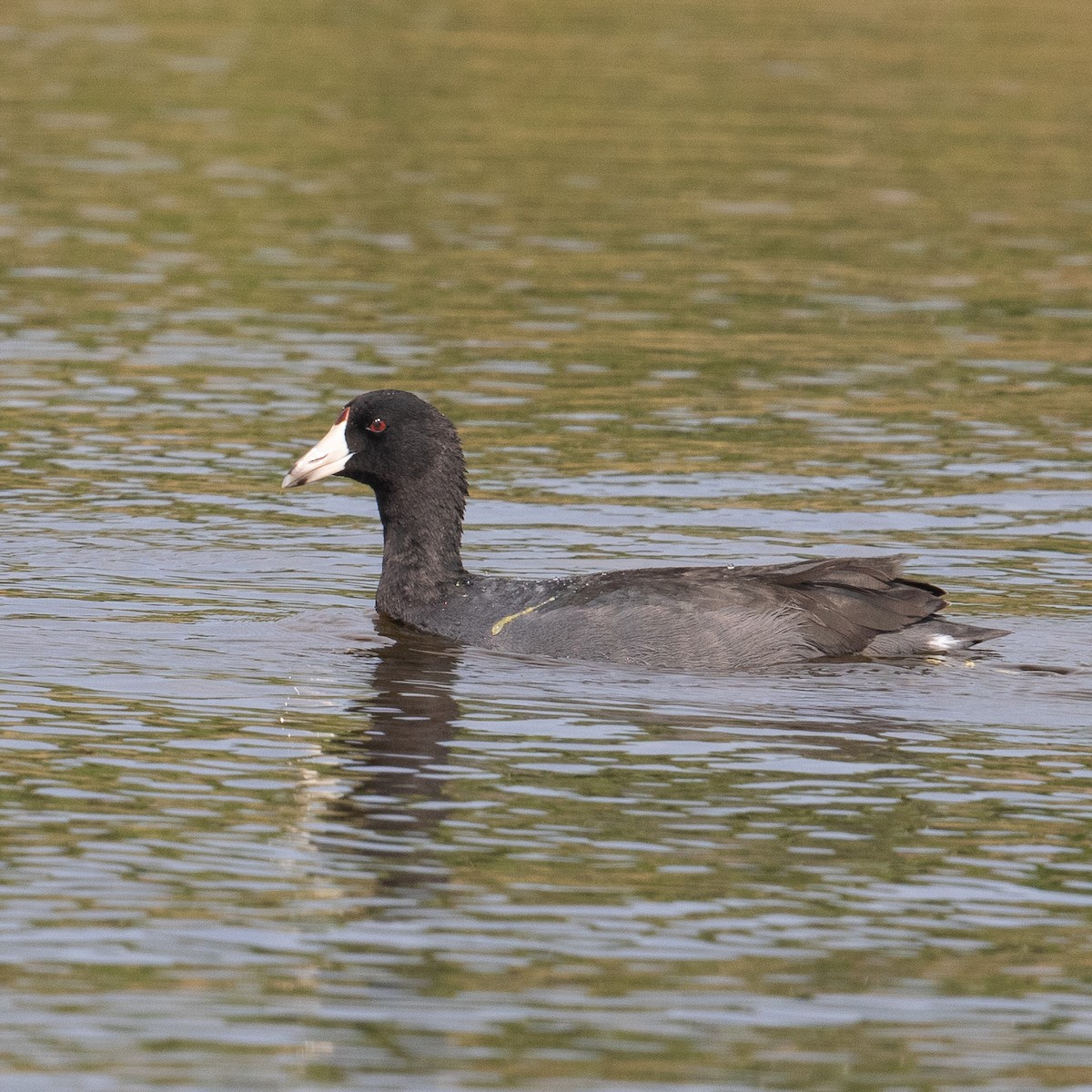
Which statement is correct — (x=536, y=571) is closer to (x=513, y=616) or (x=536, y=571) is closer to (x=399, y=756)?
(x=513, y=616)

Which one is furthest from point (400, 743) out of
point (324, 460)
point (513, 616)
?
point (324, 460)

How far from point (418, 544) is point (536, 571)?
1.03m

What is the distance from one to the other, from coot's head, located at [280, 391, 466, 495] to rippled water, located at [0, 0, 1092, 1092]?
836 millimetres

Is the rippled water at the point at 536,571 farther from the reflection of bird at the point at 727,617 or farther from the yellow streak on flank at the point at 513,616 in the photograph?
the yellow streak on flank at the point at 513,616

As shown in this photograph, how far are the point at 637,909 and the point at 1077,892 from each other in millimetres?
1617

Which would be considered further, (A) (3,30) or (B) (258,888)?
(A) (3,30)

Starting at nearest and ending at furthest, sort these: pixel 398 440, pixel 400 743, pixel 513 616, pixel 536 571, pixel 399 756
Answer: pixel 399 756, pixel 400 743, pixel 513 616, pixel 398 440, pixel 536 571

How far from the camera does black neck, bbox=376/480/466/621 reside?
13.5 m

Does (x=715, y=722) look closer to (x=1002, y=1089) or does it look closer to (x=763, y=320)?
(x=1002, y=1089)

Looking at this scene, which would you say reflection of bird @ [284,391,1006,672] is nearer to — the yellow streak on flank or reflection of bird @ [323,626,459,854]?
the yellow streak on flank

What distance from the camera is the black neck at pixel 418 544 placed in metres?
13.5

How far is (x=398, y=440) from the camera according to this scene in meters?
13.9

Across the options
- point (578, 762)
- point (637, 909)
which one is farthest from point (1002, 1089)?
point (578, 762)

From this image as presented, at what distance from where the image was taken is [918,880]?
8.84 meters
